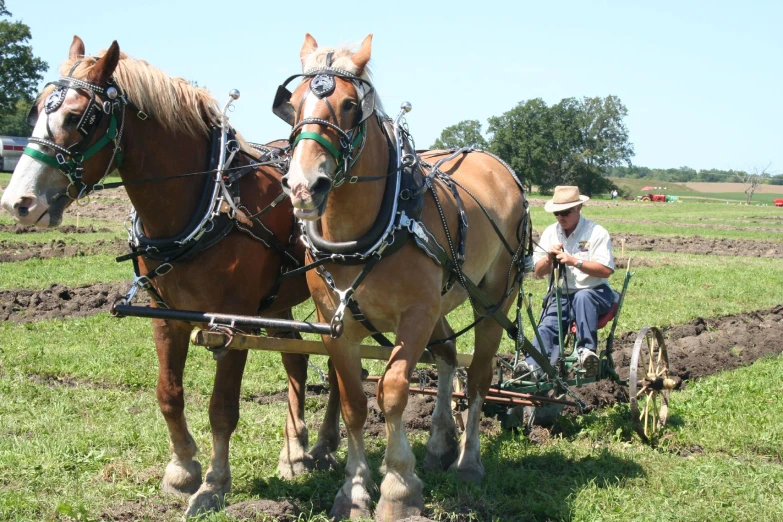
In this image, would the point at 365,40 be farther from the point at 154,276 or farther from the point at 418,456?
the point at 418,456

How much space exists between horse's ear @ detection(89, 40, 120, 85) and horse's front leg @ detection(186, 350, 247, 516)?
1.67 meters

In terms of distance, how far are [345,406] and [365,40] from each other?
2074 millimetres

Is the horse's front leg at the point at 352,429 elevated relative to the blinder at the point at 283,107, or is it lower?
lower

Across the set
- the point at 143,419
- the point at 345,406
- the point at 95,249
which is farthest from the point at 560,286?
the point at 95,249

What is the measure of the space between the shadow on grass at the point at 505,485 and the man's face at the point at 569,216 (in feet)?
6.00

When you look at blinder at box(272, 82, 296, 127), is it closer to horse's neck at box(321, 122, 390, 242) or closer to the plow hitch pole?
horse's neck at box(321, 122, 390, 242)

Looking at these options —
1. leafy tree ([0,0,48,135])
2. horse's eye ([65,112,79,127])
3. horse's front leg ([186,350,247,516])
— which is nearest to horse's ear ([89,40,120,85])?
horse's eye ([65,112,79,127])

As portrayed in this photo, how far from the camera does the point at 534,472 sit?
17.0 feet

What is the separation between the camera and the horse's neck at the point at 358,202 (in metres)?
4.12

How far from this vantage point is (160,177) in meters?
4.38

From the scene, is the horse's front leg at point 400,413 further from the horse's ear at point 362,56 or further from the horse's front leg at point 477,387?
the horse's ear at point 362,56

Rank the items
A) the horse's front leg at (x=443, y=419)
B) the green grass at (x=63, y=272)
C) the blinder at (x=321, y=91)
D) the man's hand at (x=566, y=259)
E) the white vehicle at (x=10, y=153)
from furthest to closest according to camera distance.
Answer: the white vehicle at (x=10, y=153) < the green grass at (x=63, y=272) < the man's hand at (x=566, y=259) < the horse's front leg at (x=443, y=419) < the blinder at (x=321, y=91)

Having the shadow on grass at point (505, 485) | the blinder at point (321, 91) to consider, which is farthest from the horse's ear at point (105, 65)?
the shadow on grass at point (505, 485)

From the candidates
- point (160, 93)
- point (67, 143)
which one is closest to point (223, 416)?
point (67, 143)
